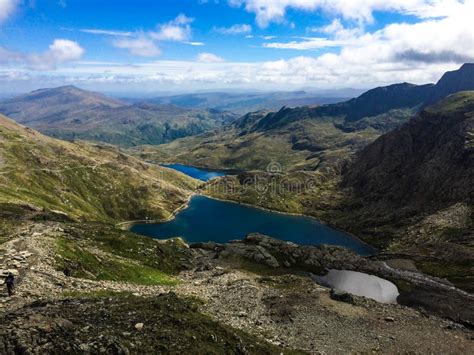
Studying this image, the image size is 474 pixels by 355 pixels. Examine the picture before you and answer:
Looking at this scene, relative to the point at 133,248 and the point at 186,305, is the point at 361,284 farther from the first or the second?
the point at 186,305

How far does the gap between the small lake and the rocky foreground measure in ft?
12.8

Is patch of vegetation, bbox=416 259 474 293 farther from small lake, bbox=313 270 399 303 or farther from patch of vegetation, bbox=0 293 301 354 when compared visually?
patch of vegetation, bbox=0 293 301 354

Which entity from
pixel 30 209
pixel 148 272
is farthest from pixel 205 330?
pixel 30 209

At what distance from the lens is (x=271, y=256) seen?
132 meters

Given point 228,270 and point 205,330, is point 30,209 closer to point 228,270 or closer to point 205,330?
point 228,270

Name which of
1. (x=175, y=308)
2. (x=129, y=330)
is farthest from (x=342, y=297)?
(x=129, y=330)

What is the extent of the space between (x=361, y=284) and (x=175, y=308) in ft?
234

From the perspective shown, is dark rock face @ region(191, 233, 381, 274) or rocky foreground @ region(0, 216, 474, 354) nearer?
rocky foreground @ region(0, 216, 474, 354)

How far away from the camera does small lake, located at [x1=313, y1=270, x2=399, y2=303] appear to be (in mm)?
100287

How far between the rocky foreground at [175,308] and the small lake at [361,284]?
390 centimetres

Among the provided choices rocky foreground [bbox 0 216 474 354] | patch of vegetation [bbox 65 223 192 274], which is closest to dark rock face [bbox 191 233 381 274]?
rocky foreground [bbox 0 216 474 354]

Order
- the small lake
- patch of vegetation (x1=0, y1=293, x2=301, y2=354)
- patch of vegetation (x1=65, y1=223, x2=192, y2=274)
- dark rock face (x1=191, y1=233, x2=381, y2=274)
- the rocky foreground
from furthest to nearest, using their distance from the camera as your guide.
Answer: dark rock face (x1=191, y1=233, x2=381, y2=274) → the small lake → patch of vegetation (x1=65, y1=223, x2=192, y2=274) → the rocky foreground → patch of vegetation (x1=0, y1=293, x2=301, y2=354)

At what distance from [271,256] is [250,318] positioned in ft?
219

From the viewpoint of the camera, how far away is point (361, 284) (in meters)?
110
